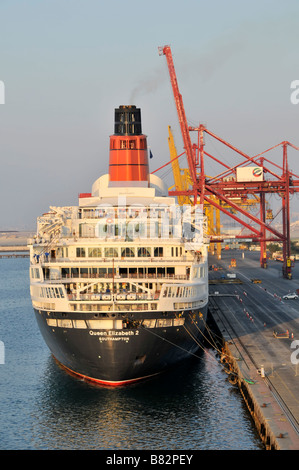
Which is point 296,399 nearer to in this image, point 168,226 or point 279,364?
point 279,364

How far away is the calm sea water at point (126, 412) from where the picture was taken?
4138cm

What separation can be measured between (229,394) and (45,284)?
16.1 meters

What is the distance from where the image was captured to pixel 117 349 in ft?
161

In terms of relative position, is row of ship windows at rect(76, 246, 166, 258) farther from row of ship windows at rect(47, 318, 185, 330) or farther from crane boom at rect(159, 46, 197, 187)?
crane boom at rect(159, 46, 197, 187)

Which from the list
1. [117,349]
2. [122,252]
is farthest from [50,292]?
[122,252]

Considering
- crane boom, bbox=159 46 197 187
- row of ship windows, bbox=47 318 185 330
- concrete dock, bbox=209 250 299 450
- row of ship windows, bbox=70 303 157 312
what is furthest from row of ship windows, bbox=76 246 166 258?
crane boom, bbox=159 46 197 187

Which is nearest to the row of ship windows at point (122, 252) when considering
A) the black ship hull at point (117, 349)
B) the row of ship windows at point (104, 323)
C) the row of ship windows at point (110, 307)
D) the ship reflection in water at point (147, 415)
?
the black ship hull at point (117, 349)

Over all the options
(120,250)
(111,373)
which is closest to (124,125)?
(120,250)

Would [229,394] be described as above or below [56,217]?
below

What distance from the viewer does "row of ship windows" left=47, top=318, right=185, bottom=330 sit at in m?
49.4

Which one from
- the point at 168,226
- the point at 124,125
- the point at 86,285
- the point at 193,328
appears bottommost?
the point at 193,328
